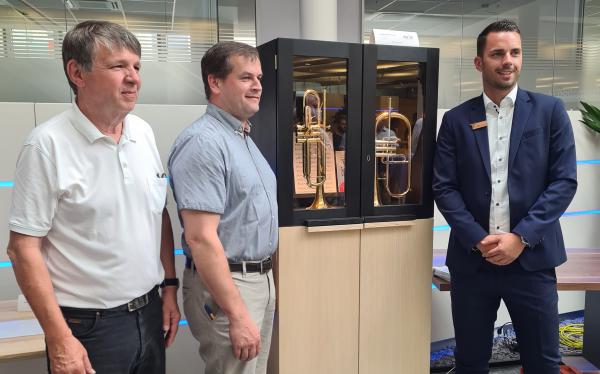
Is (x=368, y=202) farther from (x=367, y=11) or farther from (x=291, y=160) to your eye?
(x=367, y=11)

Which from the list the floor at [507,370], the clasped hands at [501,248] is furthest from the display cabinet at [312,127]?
the floor at [507,370]

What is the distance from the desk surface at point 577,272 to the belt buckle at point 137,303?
151 centimetres

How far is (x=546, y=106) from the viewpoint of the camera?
2.07 meters

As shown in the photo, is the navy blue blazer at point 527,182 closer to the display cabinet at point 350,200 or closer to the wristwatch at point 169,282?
the display cabinet at point 350,200

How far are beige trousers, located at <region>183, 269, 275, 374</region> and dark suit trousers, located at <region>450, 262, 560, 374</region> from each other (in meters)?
0.92

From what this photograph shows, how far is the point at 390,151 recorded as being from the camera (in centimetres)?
242

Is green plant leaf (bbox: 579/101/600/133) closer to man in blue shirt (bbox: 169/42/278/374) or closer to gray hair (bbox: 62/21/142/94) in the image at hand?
man in blue shirt (bbox: 169/42/278/374)

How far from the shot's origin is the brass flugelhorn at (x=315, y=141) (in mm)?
2268

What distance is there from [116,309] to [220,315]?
0.37 meters

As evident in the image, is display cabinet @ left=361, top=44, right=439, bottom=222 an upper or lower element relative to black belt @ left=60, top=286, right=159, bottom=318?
upper

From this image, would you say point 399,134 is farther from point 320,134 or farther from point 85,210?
point 85,210

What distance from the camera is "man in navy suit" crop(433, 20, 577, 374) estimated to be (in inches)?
79.7

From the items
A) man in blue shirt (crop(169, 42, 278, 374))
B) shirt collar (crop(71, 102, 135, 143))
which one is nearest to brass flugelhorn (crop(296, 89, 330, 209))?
man in blue shirt (crop(169, 42, 278, 374))

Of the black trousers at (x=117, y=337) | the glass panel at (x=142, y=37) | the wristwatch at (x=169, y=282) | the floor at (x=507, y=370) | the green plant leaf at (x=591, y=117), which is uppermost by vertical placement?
the glass panel at (x=142, y=37)
